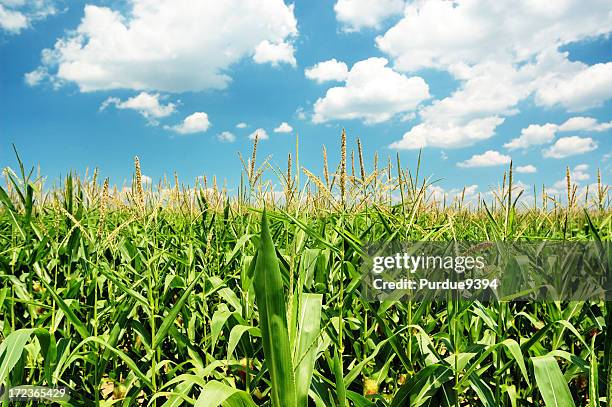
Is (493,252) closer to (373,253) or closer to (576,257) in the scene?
(576,257)

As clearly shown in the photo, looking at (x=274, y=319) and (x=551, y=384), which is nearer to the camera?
(x=274, y=319)

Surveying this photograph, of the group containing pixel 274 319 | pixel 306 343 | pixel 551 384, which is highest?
pixel 274 319

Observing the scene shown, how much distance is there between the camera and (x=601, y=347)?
2.47 m

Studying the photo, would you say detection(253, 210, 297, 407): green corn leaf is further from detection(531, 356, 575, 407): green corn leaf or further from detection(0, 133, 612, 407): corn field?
detection(531, 356, 575, 407): green corn leaf

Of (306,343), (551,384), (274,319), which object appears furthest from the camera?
(551,384)

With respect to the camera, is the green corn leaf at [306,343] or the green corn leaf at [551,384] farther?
the green corn leaf at [551,384]

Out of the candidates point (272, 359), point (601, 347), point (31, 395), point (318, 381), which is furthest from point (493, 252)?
point (31, 395)

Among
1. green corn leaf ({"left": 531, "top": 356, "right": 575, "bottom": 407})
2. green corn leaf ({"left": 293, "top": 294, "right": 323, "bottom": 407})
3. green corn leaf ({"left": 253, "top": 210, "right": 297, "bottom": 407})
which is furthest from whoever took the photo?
green corn leaf ({"left": 531, "top": 356, "right": 575, "bottom": 407})

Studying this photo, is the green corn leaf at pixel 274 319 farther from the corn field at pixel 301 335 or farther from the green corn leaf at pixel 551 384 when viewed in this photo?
the green corn leaf at pixel 551 384

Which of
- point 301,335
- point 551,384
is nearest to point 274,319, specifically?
point 301,335

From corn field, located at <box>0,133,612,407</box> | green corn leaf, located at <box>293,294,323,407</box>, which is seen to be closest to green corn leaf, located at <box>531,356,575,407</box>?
corn field, located at <box>0,133,612,407</box>

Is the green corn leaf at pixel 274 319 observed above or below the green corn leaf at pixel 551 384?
above

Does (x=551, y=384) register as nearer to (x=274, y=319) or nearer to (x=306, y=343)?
(x=306, y=343)

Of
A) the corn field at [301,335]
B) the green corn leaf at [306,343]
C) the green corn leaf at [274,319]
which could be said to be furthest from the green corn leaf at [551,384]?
the green corn leaf at [274,319]
